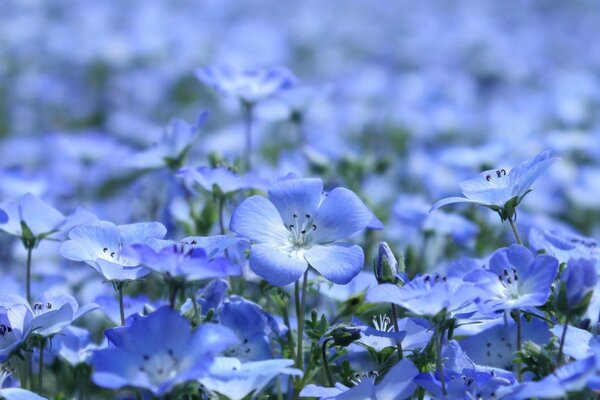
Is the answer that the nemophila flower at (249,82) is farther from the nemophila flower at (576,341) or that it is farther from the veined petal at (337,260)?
the nemophila flower at (576,341)

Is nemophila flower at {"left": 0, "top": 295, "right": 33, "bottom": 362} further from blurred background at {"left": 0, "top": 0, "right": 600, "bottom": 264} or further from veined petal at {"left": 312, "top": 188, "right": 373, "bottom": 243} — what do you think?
blurred background at {"left": 0, "top": 0, "right": 600, "bottom": 264}

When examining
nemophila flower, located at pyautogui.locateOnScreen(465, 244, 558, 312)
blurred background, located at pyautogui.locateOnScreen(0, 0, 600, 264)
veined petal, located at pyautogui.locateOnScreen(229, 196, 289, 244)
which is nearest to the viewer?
nemophila flower, located at pyautogui.locateOnScreen(465, 244, 558, 312)

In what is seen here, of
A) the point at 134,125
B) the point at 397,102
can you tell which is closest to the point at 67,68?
the point at 134,125

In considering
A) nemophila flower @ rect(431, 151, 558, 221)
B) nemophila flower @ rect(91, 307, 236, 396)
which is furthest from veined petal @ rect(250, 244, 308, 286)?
nemophila flower @ rect(431, 151, 558, 221)

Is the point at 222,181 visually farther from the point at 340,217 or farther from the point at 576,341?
the point at 576,341

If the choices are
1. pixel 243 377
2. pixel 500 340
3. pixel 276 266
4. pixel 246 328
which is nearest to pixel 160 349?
pixel 243 377

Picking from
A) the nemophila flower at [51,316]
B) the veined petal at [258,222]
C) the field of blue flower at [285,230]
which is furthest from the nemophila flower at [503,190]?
the nemophila flower at [51,316]
